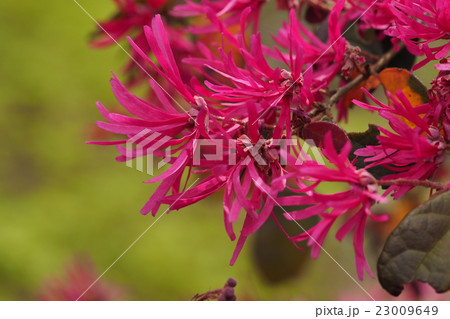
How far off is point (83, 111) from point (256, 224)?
1.48 m

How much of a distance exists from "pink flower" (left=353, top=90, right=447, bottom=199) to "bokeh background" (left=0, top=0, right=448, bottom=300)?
79 cm

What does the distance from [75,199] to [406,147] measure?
1.34m

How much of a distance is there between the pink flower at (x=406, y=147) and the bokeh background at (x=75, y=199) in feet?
2.60

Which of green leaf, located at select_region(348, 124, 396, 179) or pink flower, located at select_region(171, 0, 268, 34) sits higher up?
pink flower, located at select_region(171, 0, 268, 34)

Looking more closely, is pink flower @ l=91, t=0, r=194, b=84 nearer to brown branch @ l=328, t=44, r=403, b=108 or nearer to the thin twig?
brown branch @ l=328, t=44, r=403, b=108

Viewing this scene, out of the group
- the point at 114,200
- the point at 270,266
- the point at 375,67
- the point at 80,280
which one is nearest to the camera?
the point at 375,67

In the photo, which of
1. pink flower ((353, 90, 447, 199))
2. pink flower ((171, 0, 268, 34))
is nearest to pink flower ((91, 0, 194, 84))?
pink flower ((171, 0, 268, 34))

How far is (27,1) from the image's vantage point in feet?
6.36

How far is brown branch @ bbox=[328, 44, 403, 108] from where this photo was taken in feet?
1.51

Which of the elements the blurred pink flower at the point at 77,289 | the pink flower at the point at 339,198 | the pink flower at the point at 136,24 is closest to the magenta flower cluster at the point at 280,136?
the pink flower at the point at 339,198

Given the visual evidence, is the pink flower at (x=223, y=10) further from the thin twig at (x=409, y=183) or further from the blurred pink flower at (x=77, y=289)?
the blurred pink flower at (x=77, y=289)

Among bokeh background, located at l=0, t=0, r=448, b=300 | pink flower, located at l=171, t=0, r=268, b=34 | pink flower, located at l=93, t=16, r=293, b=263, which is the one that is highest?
pink flower, located at l=171, t=0, r=268, b=34
